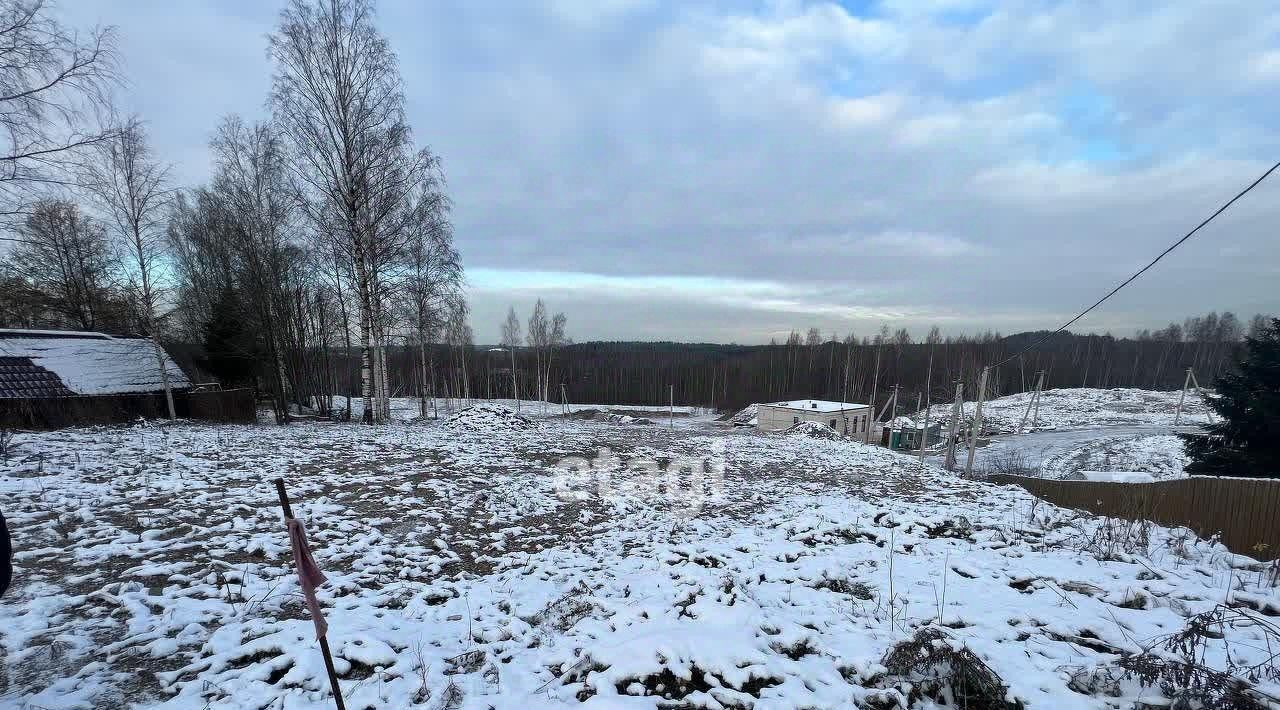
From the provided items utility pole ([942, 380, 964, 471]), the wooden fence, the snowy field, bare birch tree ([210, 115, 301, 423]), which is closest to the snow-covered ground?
utility pole ([942, 380, 964, 471])

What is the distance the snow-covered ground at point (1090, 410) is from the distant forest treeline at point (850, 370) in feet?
24.7

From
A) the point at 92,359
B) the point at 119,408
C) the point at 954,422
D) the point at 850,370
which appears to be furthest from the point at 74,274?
the point at 850,370

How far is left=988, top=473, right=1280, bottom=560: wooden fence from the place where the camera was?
6.33 metres

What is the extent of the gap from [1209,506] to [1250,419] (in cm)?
927

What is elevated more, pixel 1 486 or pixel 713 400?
pixel 1 486

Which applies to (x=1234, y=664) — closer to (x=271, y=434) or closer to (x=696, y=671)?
(x=696, y=671)

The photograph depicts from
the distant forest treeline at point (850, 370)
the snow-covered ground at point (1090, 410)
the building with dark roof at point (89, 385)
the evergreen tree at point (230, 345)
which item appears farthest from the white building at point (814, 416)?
the building with dark roof at point (89, 385)

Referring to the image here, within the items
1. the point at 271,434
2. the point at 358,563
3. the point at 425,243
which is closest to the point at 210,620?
the point at 358,563

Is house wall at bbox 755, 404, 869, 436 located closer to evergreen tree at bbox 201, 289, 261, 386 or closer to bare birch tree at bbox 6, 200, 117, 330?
evergreen tree at bbox 201, 289, 261, 386

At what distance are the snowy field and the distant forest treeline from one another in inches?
2078

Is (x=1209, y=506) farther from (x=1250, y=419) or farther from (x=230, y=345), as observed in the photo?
(x=230, y=345)

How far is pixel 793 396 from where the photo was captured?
68.2 metres

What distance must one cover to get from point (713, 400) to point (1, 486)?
2651 inches

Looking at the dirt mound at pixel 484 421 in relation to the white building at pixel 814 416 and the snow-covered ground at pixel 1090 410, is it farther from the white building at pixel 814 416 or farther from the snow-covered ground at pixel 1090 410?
the snow-covered ground at pixel 1090 410
